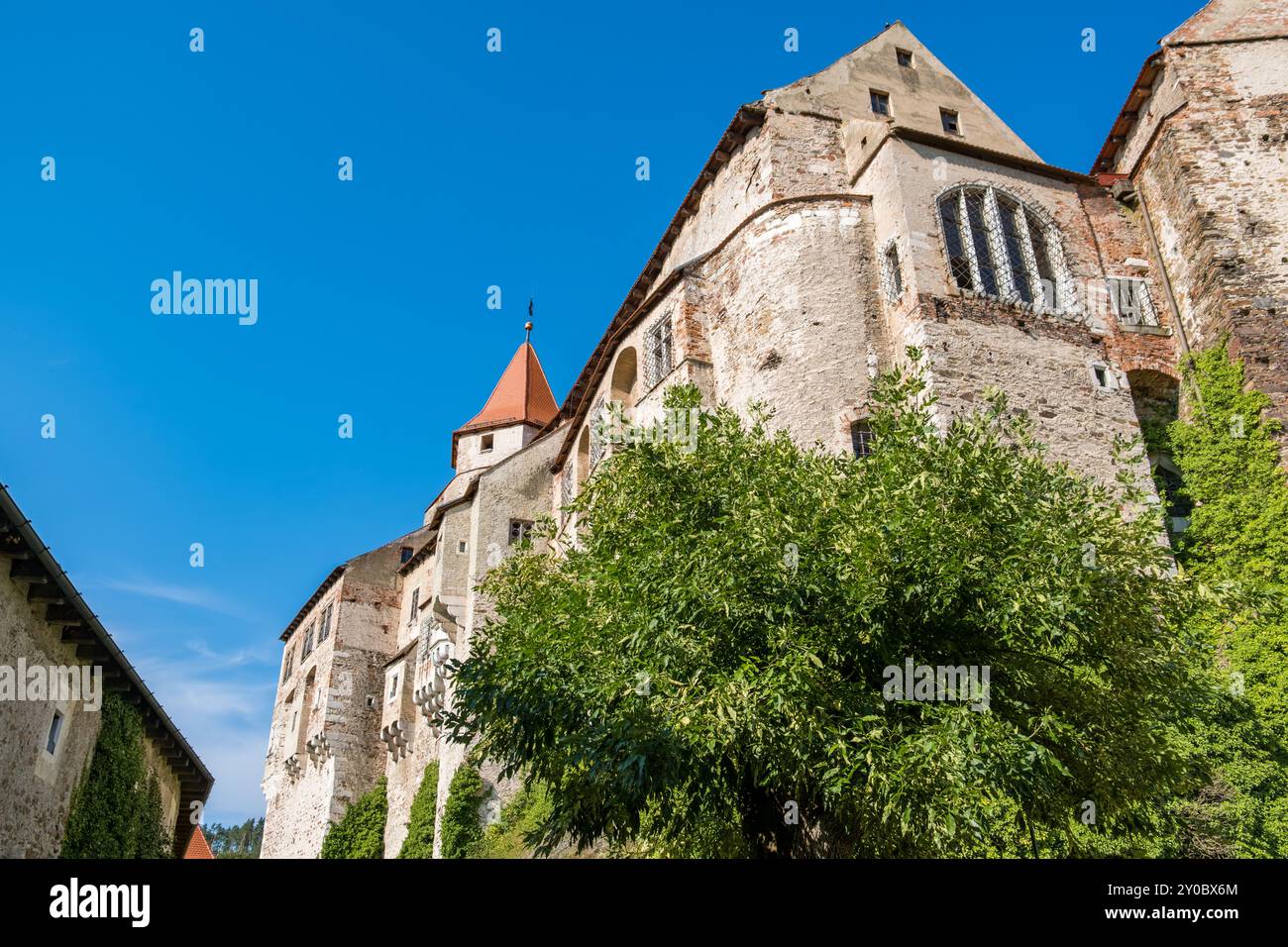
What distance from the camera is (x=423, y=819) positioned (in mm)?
32125

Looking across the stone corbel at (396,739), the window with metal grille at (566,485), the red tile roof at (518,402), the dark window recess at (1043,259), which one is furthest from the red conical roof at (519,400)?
the dark window recess at (1043,259)

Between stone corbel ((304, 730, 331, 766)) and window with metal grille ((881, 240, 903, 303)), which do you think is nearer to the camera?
window with metal grille ((881, 240, 903, 303))

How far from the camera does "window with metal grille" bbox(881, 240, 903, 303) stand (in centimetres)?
2238

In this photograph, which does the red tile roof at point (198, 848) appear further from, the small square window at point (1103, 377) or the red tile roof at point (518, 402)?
the small square window at point (1103, 377)

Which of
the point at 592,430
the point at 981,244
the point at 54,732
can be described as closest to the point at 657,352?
the point at 592,430

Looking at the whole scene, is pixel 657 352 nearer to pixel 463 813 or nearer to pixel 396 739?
pixel 463 813

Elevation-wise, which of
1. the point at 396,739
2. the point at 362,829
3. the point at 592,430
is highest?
the point at 592,430

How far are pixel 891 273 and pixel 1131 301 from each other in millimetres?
6092

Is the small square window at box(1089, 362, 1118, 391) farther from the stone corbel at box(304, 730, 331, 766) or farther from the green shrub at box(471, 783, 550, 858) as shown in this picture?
the stone corbel at box(304, 730, 331, 766)

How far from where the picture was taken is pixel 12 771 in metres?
14.9

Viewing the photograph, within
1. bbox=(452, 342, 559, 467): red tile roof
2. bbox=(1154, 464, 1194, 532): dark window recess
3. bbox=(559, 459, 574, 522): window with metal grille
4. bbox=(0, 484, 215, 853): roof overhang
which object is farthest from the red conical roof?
bbox=(1154, 464, 1194, 532): dark window recess

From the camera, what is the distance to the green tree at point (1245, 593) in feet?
48.4

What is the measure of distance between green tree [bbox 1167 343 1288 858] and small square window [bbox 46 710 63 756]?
57.3 feet
